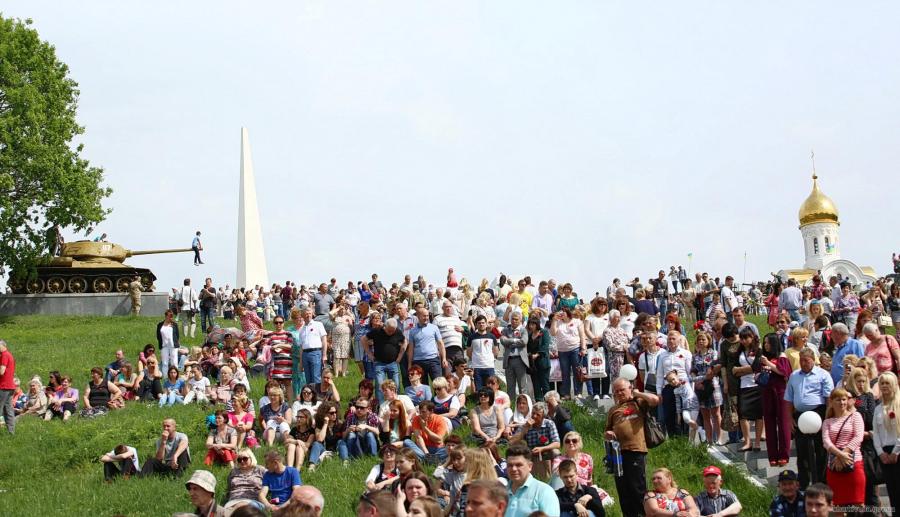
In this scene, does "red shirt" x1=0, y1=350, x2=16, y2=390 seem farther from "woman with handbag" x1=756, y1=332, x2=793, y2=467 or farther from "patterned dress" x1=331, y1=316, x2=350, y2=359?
"woman with handbag" x1=756, y1=332, x2=793, y2=467

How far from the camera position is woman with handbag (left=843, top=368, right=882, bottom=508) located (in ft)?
31.1

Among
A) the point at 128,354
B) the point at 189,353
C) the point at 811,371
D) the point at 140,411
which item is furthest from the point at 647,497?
the point at 128,354

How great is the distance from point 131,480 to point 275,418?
2.07 m

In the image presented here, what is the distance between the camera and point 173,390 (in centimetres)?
1825

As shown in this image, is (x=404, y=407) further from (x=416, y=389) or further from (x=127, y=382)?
(x=127, y=382)

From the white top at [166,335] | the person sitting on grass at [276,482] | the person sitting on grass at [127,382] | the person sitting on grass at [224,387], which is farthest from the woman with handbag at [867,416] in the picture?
the person sitting on grass at [127,382]

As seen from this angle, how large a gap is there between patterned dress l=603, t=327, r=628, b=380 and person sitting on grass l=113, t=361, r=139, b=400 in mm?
9352

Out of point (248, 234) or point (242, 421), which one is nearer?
point (242, 421)

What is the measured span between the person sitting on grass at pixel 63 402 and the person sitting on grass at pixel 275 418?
590 centimetres

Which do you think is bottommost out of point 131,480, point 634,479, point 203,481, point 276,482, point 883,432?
point 131,480

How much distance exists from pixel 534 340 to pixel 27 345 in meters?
17.8

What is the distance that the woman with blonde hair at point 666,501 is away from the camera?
28.9 ft

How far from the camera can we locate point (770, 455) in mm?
11422

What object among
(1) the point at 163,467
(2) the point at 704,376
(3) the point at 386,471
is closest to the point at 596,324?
(2) the point at 704,376
